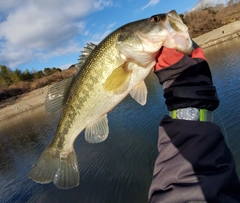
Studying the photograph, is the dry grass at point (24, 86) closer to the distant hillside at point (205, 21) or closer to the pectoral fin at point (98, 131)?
the distant hillside at point (205, 21)

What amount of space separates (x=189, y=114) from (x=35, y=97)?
45.8 metres

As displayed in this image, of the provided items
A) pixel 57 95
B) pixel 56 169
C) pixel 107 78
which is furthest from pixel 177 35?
pixel 56 169

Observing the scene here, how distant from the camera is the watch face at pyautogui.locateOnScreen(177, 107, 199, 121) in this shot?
1.78 metres

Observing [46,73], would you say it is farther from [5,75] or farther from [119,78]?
[119,78]

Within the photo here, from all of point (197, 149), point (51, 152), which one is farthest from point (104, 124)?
point (197, 149)

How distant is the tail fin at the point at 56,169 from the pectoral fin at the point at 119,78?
45.8 inches

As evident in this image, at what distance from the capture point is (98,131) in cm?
269

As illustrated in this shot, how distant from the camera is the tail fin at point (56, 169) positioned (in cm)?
286

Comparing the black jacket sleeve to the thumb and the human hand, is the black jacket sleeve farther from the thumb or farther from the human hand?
the thumb

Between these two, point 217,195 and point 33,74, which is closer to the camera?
point 217,195

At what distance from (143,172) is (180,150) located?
610 centimetres

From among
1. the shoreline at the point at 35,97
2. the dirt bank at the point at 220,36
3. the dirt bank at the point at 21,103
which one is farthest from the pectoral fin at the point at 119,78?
the dirt bank at the point at 220,36

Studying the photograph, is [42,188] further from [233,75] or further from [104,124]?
[233,75]

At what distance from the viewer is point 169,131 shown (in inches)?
72.6
